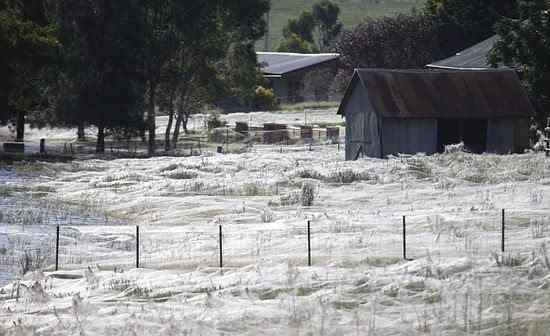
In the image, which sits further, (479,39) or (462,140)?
(479,39)

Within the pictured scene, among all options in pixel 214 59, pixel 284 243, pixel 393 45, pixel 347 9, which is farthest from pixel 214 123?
pixel 347 9

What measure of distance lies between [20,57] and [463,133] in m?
19.2

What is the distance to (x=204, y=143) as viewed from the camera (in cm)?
6744

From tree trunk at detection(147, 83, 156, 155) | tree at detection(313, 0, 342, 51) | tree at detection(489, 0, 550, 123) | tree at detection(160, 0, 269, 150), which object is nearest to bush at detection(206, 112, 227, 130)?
tree at detection(160, 0, 269, 150)

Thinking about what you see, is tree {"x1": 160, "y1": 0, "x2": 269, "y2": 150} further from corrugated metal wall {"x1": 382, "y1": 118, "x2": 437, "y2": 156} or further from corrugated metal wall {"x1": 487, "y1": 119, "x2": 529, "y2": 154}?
corrugated metal wall {"x1": 487, "y1": 119, "x2": 529, "y2": 154}

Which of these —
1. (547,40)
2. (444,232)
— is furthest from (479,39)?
(444,232)

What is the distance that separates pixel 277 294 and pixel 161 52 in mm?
42256

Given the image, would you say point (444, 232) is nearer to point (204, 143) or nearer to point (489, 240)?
point (489, 240)

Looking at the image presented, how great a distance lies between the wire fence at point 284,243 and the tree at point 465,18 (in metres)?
57.7

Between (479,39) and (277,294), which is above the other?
(479,39)

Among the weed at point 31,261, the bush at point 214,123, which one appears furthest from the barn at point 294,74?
the weed at point 31,261

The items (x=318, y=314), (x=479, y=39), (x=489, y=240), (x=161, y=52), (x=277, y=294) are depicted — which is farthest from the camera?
(x=479, y=39)

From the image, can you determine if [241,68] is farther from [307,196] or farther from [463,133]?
[307,196]

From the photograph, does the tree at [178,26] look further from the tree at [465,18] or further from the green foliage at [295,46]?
the green foliage at [295,46]
